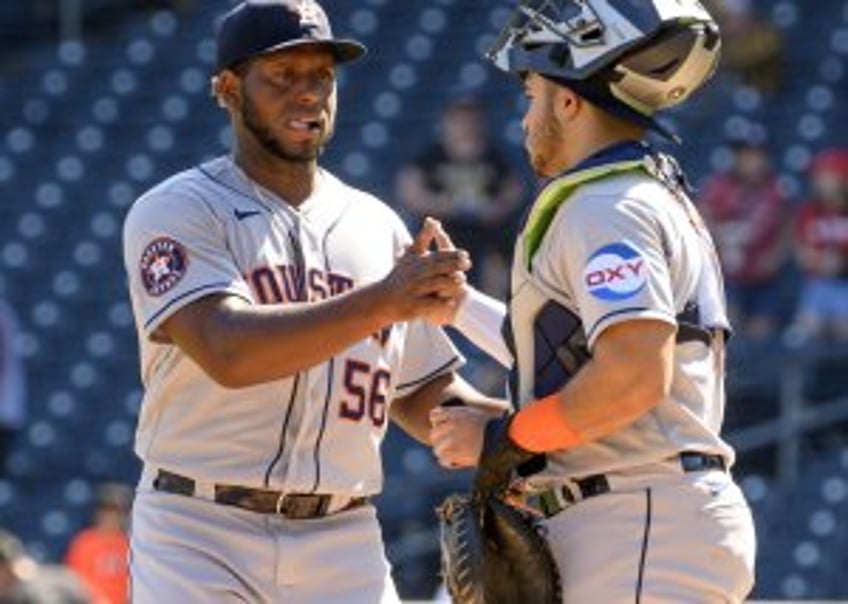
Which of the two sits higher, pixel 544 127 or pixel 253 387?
pixel 544 127

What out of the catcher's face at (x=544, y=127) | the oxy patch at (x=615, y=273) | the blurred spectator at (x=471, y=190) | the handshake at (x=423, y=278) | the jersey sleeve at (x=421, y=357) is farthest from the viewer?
the blurred spectator at (x=471, y=190)

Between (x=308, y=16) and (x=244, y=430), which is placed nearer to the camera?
(x=244, y=430)

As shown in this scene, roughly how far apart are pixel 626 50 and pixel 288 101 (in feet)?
→ 3.04

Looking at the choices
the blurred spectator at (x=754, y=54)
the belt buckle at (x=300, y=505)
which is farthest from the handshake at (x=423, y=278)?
the blurred spectator at (x=754, y=54)

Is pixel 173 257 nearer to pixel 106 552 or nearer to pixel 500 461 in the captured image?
pixel 500 461

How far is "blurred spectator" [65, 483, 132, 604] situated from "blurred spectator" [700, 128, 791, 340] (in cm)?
277

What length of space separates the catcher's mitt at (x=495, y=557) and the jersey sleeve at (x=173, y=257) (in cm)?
72

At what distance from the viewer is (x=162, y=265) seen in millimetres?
5188

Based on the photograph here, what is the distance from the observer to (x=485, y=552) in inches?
186

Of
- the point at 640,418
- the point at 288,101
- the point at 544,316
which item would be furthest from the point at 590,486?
the point at 288,101

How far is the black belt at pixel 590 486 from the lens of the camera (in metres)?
4.64

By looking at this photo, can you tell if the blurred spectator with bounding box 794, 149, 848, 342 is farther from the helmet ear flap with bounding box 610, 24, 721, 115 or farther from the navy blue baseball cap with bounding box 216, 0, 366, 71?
the helmet ear flap with bounding box 610, 24, 721, 115

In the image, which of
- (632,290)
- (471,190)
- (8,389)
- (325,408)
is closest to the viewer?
(632,290)

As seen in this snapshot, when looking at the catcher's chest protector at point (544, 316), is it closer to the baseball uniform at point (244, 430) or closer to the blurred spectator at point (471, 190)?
the baseball uniform at point (244, 430)
